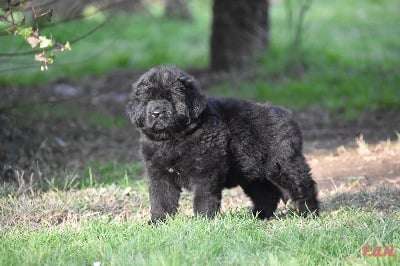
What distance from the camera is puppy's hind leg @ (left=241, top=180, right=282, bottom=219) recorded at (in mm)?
6652

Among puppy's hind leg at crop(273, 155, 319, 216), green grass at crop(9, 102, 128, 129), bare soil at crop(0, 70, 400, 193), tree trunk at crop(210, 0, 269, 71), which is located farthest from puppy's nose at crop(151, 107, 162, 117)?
tree trunk at crop(210, 0, 269, 71)

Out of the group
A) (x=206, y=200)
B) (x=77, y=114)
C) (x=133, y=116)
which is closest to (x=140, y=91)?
(x=133, y=116)

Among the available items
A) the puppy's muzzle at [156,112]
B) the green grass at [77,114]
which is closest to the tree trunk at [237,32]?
the green grass at [77,114]

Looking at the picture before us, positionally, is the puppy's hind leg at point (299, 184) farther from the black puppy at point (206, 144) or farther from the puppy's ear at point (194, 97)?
the puppy's ear at point (194, 97)

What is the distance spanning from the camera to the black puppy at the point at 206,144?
579cm

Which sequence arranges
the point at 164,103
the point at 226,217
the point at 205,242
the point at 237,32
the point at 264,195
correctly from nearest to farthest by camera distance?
the point at 205,242 < the point at 226,217 < the point at 164,103 < the point at 264,195 < the point at 237,32

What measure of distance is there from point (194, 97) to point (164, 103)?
30 cm

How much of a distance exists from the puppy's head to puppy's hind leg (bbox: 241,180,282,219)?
45.3 inches

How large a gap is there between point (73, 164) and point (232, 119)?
3.43 m

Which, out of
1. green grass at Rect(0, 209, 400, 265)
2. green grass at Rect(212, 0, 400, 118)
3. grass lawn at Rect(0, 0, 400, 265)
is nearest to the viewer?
green grass at Rect(0, 209, 400, 265)

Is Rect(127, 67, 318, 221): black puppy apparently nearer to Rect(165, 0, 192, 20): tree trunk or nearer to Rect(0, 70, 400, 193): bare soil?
Rect(0, 70, 400, 193): bare soil

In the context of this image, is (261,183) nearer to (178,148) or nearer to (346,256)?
(178,148)

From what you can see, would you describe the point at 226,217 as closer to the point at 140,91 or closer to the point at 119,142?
the point at 140,91

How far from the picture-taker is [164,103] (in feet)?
18.8
